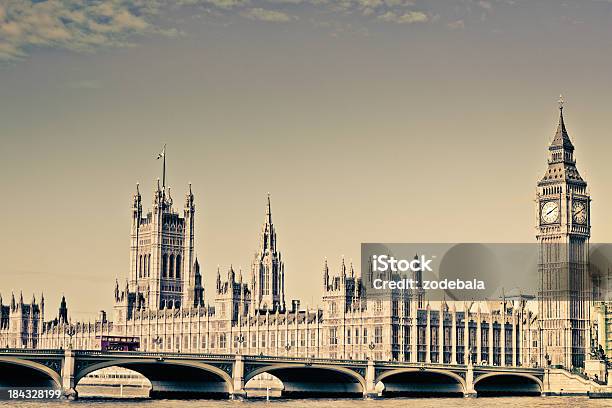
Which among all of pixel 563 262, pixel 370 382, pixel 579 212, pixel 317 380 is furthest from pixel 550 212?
pixel 370 382

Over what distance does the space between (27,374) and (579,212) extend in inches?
3473

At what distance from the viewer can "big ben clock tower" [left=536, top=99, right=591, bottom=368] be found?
18050 cm

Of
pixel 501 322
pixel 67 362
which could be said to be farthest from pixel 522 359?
pixel 67 362

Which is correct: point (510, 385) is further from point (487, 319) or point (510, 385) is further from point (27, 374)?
point (27, 374)

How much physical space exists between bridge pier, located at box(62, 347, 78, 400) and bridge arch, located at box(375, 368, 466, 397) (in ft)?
140

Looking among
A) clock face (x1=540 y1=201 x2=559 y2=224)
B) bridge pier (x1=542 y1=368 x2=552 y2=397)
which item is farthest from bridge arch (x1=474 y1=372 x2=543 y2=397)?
clock face (x1=540 y1=201 x2=559 y2=224)

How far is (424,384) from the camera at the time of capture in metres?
158

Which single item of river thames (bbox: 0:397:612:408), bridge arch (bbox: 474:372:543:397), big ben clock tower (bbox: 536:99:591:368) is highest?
big ben clock tower (bbox: 536:99:591:368)

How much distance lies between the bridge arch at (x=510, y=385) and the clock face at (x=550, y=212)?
102 feet

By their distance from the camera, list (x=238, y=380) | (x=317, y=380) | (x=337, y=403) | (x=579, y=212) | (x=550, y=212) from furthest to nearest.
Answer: (x=550, y=212)
(x=579, y=212)
(x=317, y=380)
(x=238, y=380)
(x=337, y=403)

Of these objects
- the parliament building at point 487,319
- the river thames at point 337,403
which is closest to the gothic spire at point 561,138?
the parliament building at point 487,319

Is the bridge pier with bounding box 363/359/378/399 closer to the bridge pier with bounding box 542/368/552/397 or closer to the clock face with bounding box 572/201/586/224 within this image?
the bridge pier with bounding box 542/368/552/397

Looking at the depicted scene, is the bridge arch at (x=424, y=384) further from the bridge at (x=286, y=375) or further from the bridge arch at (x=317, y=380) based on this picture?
the bridge arch at (x=317, y=380)

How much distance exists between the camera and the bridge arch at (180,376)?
123 metres
